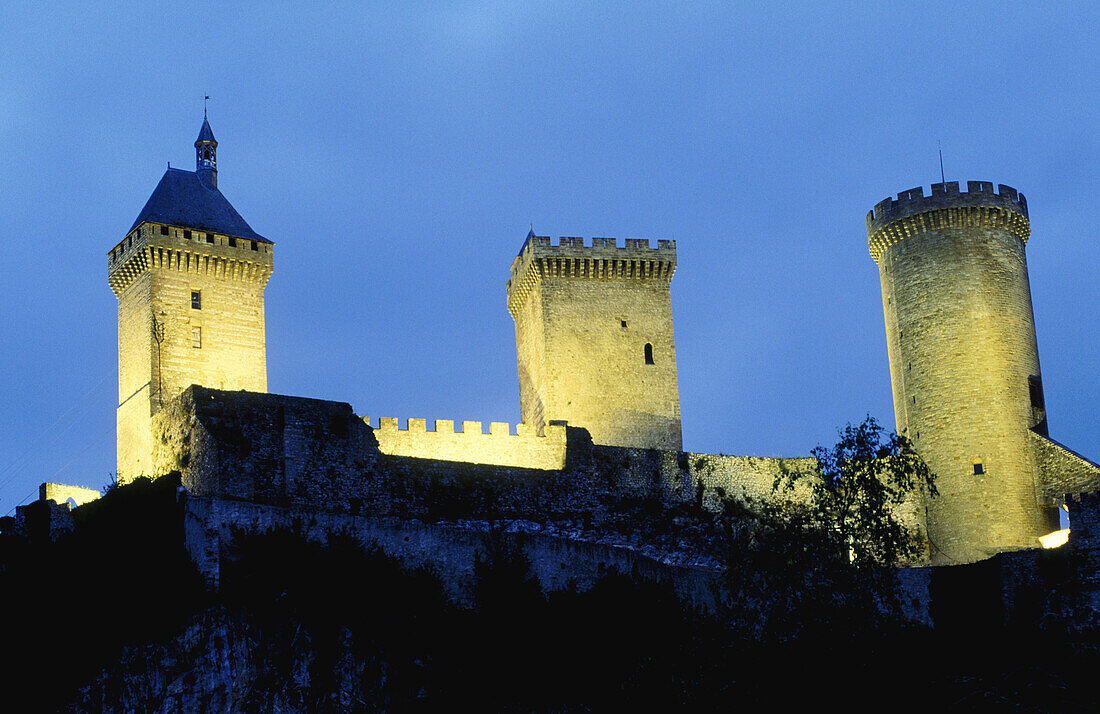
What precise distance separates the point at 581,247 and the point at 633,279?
6.37ft

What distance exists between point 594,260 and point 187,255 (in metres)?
12.8

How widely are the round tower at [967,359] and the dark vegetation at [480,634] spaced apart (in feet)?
25.1

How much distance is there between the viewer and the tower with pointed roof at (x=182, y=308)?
45000 millimetres

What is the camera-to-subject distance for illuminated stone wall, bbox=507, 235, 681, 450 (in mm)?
50312

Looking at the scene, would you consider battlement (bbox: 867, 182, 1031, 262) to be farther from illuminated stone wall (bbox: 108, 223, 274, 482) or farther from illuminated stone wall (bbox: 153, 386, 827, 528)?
illuminated stone wall (bbox: 108, 223, 274, 482)

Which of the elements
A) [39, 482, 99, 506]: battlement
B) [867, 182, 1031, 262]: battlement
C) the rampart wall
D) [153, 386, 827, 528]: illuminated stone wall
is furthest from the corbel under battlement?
[39, 482, 99, 506]: battlement

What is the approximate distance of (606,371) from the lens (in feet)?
167

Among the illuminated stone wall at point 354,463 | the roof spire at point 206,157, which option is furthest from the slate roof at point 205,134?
the illuminated stone wall at point 354,463

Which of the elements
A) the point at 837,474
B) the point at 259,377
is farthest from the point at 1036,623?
the point at 259,377

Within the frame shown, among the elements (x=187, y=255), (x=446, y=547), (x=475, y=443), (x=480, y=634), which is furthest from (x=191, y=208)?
(x=480, y=634)

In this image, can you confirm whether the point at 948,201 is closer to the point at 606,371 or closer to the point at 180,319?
the point at 606,371

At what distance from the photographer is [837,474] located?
4097 centimetres

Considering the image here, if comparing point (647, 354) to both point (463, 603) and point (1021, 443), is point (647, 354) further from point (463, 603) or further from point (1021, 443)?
point (463, 603)

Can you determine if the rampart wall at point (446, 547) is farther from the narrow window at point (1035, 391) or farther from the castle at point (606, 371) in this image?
the narrow window at point (1035, 391)
